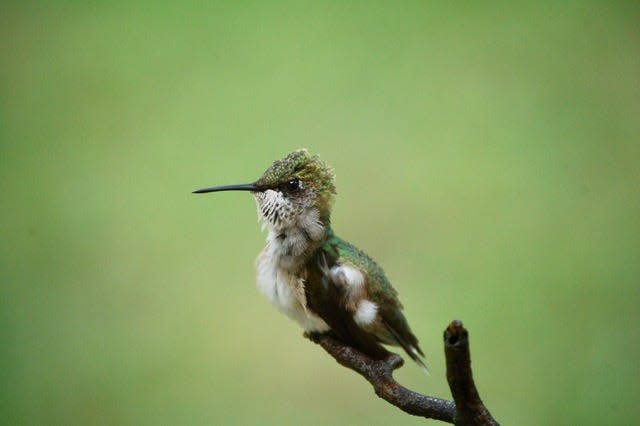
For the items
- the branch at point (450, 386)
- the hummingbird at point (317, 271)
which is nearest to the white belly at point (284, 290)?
the hummingbird at point (317, 271)

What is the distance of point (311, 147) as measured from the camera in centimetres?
238

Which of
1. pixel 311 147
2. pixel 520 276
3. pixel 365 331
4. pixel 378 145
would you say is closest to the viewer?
pixel 365 331

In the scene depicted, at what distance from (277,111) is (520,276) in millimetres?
1188

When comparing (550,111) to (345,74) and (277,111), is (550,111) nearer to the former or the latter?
(345,74)

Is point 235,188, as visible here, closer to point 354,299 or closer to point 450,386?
point 354,299

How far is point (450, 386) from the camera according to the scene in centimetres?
64

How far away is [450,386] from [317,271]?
1.60ft

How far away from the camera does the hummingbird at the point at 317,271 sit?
1029 millimetres

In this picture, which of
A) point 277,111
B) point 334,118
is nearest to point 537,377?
point 334,118

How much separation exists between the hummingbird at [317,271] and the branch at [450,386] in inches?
3.4

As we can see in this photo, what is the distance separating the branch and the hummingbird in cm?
9

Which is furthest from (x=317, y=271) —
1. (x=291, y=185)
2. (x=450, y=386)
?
(x=450, y=386)

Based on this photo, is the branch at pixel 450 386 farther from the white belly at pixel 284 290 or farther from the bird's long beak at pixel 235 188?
the bird's long beak at pixel 235 188

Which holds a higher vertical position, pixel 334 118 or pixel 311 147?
pixel 334 118
